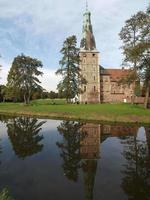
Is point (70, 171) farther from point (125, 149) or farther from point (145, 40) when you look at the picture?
point (145, 40)

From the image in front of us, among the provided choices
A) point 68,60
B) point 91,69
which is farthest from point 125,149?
point 91,69

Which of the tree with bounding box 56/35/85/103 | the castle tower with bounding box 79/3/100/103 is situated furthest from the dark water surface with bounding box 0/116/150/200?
the castle tower with bounding box 79/3/100/103

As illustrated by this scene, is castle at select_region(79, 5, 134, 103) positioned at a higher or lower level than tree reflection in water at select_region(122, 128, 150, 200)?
Result: higher

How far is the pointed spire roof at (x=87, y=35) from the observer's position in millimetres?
85750

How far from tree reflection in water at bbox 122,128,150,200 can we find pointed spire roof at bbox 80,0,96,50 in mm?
66421

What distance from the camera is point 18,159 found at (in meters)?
17.0

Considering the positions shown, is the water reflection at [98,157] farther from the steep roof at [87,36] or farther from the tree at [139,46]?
the steep roof at [87,36]

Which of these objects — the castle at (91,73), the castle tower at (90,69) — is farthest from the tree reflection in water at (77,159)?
the castle tower at (90,69)

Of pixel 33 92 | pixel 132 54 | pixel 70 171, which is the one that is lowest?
pixel 70 171

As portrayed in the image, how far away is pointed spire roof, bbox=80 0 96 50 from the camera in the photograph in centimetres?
8575

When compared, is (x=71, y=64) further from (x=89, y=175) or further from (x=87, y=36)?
(x=89, y=175)

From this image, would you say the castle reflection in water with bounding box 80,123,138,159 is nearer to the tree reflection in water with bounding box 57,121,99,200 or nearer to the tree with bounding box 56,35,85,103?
the tree reflection in water with bounding box 57,121,99,200

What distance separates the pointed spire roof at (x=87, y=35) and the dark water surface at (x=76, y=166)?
61760 mm

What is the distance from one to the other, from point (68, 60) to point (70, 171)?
50642 millimetres
